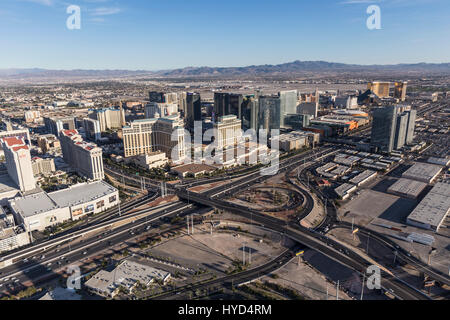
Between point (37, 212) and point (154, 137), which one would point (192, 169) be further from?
point (37, 212)

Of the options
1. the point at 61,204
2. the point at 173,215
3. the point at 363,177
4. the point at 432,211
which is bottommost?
the point at 173,215

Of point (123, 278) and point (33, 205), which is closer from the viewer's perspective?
point (123, 278)

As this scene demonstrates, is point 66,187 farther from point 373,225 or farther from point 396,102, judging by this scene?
point 396,102

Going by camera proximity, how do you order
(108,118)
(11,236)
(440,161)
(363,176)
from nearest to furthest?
(11,236)
(363,176)
(440,161)
(108,118)

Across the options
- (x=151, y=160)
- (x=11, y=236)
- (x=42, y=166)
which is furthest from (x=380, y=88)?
(x=11, y=236)

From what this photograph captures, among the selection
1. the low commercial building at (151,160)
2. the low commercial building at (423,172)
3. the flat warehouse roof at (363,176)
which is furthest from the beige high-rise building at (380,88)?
the low commercial building at (151,160)

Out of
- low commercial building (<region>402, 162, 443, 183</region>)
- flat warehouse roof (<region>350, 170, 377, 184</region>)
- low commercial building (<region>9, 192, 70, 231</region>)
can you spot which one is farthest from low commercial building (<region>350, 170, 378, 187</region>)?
low commercial building (<region>9, 192, 70, 231</region>)

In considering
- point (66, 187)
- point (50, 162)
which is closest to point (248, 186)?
point (66, 187)
